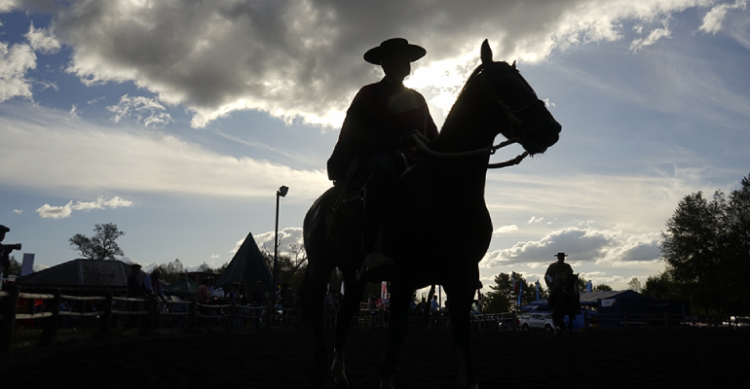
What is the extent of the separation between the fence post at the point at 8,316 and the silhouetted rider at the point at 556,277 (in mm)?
12767

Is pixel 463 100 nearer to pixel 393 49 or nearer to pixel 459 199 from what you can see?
pixel 459 199

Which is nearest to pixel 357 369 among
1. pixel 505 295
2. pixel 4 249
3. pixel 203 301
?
pixel 4 249

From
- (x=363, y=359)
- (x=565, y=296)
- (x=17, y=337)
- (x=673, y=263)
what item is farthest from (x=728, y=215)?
(x=17, y=337)

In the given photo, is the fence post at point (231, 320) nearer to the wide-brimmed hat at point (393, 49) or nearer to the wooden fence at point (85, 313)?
the wooden fence at point (85, 313)

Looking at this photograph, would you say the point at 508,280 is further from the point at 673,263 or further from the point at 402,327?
the point at 402,327

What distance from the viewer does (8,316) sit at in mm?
8875

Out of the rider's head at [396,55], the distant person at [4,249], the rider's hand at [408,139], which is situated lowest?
the distant person at [4,249]

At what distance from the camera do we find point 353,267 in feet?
15.7

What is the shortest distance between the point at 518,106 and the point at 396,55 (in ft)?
5.32

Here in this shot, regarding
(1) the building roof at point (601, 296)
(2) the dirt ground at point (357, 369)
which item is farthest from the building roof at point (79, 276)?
(1) the building roof at point (601, 296)

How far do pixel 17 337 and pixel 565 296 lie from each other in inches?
533

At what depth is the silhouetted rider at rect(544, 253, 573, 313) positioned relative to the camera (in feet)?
48.5

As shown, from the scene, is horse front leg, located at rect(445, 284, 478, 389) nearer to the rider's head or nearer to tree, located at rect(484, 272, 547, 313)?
the rider's head

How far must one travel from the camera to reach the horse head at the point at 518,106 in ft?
11.9
